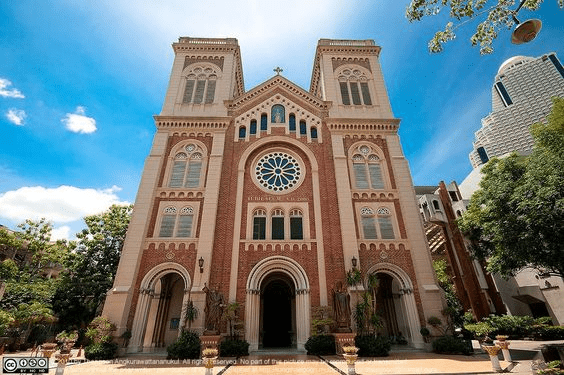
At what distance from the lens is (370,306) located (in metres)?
15.4

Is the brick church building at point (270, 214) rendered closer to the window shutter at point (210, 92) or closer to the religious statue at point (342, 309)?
the window shutter at point (210, 92)

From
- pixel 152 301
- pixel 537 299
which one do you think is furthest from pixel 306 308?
pixel 537 299

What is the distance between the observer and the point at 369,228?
19500 mm

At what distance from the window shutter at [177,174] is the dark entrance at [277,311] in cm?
958

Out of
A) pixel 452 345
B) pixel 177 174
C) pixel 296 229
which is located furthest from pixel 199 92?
pixel 452 345

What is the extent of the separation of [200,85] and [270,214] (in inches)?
562

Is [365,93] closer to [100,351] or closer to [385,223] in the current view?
[385,223]

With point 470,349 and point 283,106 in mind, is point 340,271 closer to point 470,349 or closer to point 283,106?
point 470,349

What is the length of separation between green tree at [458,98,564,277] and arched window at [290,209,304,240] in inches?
419

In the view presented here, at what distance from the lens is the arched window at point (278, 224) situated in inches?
752

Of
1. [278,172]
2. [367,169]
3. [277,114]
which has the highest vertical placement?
[277,114]

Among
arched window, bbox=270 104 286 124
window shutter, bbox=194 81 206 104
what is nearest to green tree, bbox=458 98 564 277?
arched window, bbox=270 104 286 124

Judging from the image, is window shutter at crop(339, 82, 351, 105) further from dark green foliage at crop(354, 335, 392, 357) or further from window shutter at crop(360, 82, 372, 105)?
dark green foliage at crop(354, 335, 392, 357)

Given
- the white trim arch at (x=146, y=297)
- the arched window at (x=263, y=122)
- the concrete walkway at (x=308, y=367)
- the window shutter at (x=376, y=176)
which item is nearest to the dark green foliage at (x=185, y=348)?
the concrete walkway at (x=308, y=367)
